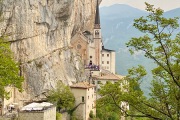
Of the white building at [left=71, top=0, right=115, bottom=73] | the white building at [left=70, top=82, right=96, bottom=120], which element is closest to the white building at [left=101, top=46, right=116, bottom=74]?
the white building at [left=71, top=0, right=115, bottom=73]

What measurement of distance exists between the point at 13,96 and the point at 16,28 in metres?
7.82

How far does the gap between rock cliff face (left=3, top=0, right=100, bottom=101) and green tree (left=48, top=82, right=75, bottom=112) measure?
113 cm

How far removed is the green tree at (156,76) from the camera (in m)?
16.3

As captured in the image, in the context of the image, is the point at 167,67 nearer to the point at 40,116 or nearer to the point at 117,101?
the point at 117,101

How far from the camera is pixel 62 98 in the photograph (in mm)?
48781

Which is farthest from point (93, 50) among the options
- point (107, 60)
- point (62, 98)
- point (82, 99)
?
point (62, 98)

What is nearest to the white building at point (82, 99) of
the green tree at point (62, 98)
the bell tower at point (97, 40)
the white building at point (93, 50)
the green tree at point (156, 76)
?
the green tree at point (62, 98)

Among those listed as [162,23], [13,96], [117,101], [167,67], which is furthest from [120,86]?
[13,96]

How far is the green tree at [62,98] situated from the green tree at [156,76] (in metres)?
30.5

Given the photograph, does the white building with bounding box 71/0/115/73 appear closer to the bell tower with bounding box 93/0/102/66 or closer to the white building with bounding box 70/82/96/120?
the bell tower with bounding box 93/0/102/66

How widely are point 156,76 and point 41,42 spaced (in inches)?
1293

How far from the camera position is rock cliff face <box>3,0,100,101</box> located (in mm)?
43469

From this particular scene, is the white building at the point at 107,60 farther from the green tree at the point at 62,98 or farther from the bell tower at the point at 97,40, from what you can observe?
the green tree at the point at 62,98

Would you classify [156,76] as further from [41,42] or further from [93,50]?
[93,50]
